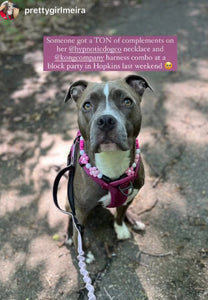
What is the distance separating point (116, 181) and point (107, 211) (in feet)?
4.08

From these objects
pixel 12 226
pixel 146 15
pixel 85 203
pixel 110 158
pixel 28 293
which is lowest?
pixel 28 293

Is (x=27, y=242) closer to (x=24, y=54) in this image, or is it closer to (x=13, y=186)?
(x=13, y=186)

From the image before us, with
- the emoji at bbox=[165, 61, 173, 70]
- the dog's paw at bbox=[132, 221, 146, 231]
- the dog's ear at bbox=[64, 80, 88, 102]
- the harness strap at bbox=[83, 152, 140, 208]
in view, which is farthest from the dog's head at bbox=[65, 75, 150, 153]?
the emoji at bbox=[165, 61, 173, 70]

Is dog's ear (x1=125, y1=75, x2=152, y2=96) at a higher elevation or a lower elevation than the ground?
higher

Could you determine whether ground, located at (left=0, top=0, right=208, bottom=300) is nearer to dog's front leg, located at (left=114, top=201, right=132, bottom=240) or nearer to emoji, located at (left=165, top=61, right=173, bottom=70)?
dog's front leg, located at (left=114, top=201, right=132, bottom=240)

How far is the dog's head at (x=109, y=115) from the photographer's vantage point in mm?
2598

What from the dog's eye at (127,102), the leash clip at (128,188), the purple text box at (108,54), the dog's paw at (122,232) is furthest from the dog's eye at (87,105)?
the purple text box at (108,54)

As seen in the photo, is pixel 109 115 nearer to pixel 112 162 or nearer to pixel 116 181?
pixel 112 162

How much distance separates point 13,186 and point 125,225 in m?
1.74

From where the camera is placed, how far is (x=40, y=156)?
498 cm

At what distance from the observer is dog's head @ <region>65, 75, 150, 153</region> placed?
2.60 m

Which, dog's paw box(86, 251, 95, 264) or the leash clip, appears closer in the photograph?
the leash clip

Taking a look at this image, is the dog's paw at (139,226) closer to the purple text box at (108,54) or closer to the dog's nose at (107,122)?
the dog's nose at (107,122)

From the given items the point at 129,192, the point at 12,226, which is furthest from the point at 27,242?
the point at 129,192
